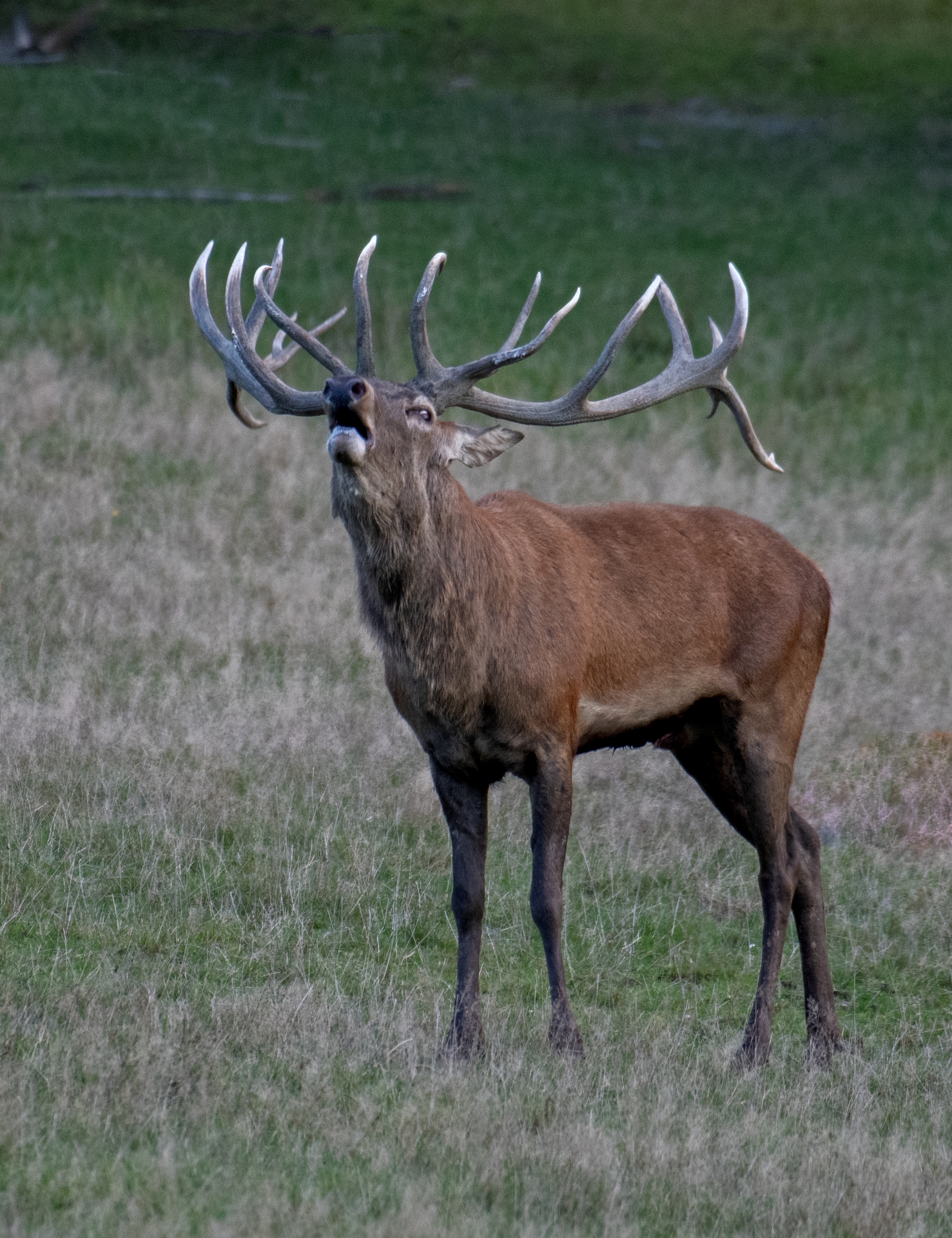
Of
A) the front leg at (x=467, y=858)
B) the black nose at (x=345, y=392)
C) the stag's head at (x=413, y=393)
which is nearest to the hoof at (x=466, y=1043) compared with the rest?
the front leg at (x=467, y=858)

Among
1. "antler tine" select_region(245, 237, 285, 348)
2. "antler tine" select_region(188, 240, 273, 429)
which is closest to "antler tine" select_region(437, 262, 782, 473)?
"antler tine" select_region(188, 240, 273, 429)

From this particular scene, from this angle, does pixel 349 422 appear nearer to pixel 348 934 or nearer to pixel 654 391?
pixel 654 391

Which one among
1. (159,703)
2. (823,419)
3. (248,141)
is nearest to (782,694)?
(159,703)

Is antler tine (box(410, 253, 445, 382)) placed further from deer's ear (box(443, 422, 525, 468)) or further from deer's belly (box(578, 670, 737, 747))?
deer's belly (box(578, 670, 737, 747))

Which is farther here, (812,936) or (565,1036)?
(812,936)

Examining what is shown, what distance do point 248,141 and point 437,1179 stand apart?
25598 mm

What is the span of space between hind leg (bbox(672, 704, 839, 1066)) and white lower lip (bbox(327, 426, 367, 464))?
70.4 inches

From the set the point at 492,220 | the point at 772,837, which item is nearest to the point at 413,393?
the point at 772,837

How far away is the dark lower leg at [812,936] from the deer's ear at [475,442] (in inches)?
70.3

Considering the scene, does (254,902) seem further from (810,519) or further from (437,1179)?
(810,519)

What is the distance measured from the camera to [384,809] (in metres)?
7.54

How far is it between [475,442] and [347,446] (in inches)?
29.8

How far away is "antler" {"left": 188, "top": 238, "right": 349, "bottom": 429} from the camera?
5.77 meters

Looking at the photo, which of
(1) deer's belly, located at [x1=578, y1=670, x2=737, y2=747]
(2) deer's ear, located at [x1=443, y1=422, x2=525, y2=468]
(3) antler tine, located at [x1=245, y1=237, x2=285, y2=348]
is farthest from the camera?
(3) antler tine, located at [x1=245, y1=237, x2=285, y2=348]
